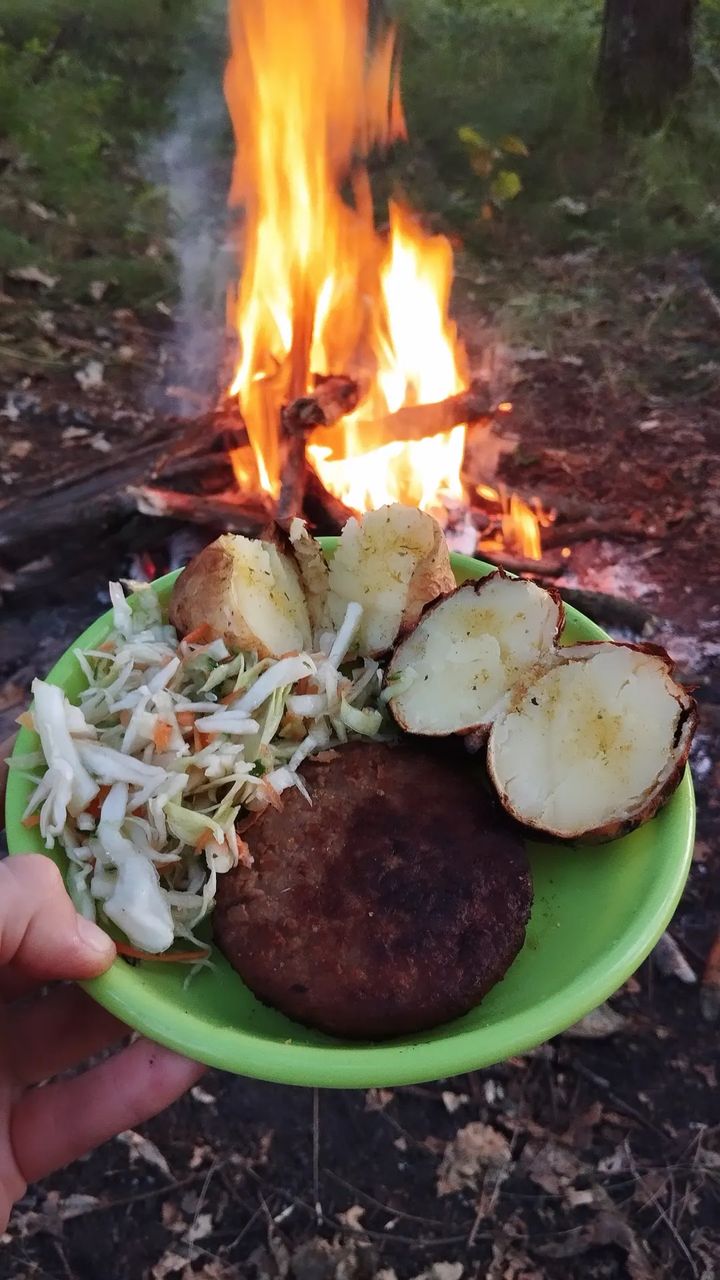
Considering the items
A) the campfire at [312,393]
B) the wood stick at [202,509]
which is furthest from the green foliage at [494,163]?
the wood stick at [202,509]

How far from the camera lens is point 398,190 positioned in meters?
7.39

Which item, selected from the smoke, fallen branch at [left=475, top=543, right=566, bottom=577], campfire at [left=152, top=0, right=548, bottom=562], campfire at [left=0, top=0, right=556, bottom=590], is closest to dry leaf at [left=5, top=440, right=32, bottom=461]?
campfire at [left=0, top=0, right=556, bottom=590]

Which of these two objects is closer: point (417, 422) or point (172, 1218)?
point (172, 1218)

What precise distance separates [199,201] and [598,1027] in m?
6.89

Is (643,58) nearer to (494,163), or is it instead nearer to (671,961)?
(494,163)

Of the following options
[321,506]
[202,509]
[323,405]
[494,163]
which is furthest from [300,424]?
[494,163]

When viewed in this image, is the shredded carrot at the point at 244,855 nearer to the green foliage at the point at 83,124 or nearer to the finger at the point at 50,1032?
the finger at the point at 50,1032

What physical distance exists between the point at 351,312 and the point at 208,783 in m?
3.47

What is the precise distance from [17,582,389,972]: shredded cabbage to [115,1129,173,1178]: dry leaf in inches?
49.6

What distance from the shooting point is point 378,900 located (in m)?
2.07

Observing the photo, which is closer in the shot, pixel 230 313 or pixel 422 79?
pixel 230 313

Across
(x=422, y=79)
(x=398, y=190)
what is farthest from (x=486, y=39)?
(x=398, y=190)

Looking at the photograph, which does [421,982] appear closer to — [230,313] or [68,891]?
[68,891]

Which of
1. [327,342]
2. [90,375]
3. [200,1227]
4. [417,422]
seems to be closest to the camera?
[200,1227]
